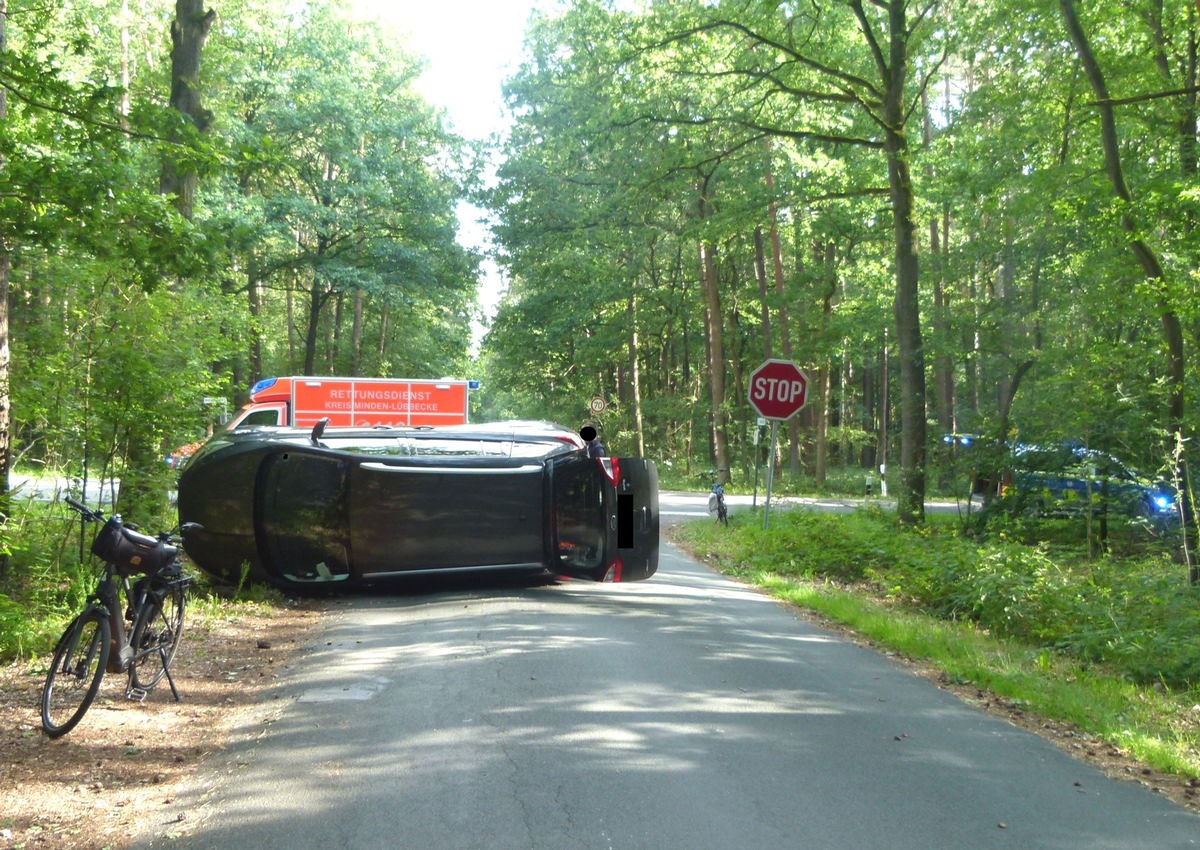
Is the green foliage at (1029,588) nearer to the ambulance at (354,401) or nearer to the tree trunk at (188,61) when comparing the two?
the ambulance at (354,401)

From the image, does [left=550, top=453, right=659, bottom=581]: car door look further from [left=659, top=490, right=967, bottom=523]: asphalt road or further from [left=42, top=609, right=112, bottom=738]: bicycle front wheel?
[left=659, top=490, right=967, bottom=523]: asphalt road

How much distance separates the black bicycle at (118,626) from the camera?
5906mm

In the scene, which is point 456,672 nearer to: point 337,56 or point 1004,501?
point 1004,501

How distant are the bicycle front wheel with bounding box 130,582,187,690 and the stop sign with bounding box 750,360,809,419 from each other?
10847 millimetres

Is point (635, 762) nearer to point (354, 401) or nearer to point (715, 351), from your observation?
point (354, 401)

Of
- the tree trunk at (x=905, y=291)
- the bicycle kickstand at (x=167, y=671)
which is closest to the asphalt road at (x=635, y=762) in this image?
the bicycle kickstand at (x=167, y=671)

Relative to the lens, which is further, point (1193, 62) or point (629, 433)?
point (629, 433)

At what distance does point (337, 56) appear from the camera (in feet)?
107

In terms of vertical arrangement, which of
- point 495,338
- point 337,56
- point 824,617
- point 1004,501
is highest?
point 337,56

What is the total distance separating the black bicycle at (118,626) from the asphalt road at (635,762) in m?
0.92

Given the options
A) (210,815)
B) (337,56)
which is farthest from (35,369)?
(337,56)

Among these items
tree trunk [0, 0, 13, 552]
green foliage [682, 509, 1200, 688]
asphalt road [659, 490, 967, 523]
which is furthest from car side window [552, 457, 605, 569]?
asphalt road [659, 490, 967, 523]

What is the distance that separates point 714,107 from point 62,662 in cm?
1489

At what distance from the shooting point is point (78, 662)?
19.5 feet
